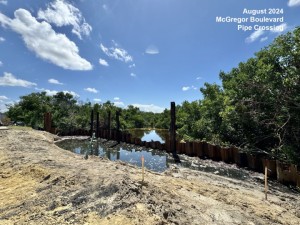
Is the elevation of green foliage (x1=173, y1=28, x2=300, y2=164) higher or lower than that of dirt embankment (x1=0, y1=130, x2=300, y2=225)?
higher

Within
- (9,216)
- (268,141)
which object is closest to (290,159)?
(268,141)

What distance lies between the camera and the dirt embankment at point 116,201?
191 inches

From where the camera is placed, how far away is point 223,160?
14.5 m

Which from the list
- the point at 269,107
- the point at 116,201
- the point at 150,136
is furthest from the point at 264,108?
the point at 150,136

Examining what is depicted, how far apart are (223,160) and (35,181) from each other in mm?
11559

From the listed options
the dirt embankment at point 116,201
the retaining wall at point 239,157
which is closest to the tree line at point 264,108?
the retaining wall at point 239,157

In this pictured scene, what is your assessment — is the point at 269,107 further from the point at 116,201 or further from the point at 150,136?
the point at 150,136

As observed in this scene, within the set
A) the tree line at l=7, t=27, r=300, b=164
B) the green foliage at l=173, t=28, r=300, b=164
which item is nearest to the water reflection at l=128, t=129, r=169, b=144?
the tree line at l=7, t=27, r=300, b=164

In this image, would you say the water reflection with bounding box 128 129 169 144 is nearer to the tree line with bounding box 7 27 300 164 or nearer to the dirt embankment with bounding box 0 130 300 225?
the tree line with bounding box 7 27 300 164

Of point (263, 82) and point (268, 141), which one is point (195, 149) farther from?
point (263, 82)

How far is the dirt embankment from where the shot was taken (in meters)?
4.84

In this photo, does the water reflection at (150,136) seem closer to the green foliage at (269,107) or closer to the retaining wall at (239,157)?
the retaining wall at (239,157)

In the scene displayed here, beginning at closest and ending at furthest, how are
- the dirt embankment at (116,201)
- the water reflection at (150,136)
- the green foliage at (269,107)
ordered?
1. the dirt embankment at (116,201)
2. the green foliage at (269,107)
3. the water reflection at (150,136)

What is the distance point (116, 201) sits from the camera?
5.40 metres
